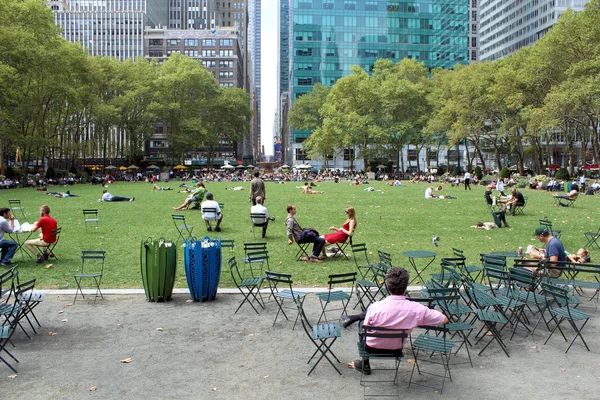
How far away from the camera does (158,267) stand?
8664 millimetres

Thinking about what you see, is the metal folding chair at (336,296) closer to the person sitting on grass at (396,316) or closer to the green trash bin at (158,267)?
the person sitting on grass at (396,316)

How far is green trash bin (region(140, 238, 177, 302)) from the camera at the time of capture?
861 cm

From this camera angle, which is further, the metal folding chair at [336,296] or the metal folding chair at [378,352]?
the metal folding chair at [336,296]

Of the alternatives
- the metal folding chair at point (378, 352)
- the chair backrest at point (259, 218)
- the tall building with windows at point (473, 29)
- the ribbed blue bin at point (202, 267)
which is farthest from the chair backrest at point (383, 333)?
the tall building with windows at point (473, 29)

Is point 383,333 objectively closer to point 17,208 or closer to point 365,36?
point 17,208

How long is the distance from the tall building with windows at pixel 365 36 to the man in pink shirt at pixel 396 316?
4140 inches

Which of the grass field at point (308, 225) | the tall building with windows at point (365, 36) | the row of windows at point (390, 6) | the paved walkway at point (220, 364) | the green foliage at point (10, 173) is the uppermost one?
the row of windows at point (390, 6)

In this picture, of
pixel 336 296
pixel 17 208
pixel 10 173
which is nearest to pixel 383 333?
pixel 336 296

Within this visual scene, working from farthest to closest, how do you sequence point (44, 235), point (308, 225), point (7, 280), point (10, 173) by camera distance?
1. point (10, 173)
2. point (308, 225)
3. point (44, 235)
4. point (7, 280)

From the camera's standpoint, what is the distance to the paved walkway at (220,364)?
5402 millimetres

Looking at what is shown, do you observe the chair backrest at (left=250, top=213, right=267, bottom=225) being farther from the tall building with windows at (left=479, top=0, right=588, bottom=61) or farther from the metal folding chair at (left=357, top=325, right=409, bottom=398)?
the tall building with windows at (left=479, top=0, right=588, bottom=61)

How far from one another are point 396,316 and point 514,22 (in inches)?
5609

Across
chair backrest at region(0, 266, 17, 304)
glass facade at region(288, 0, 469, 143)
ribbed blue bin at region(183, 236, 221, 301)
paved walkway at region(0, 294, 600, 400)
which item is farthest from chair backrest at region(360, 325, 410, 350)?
glass facade at region(288, 0, 469, 143)

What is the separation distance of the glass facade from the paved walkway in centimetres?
10480
